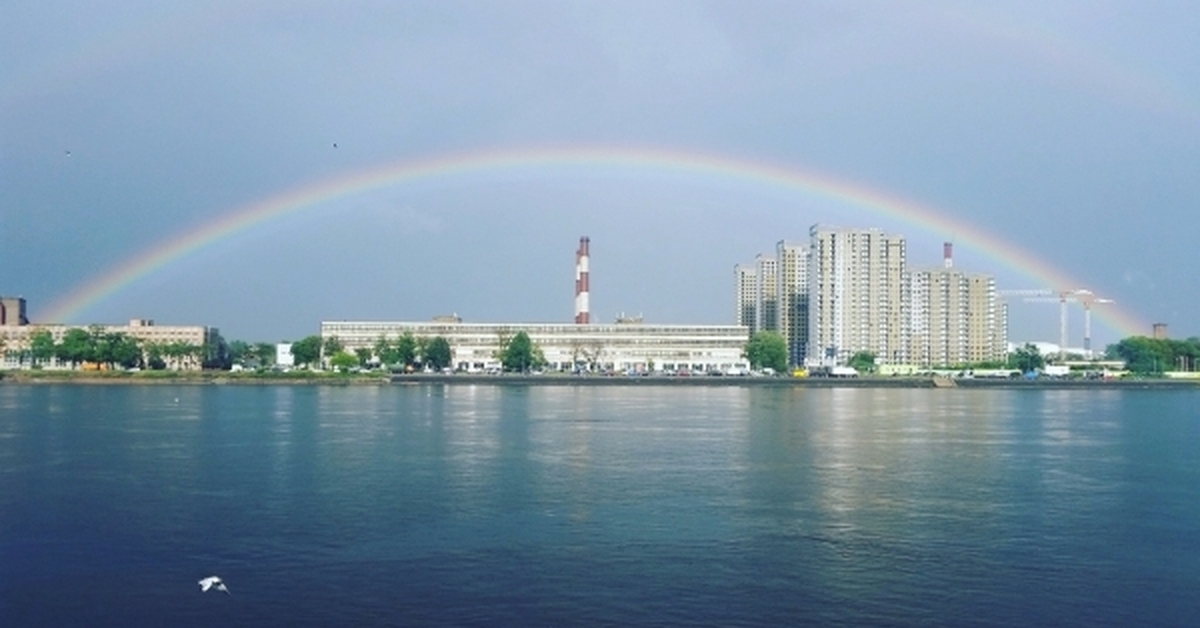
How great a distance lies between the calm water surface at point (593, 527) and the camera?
9125 mm

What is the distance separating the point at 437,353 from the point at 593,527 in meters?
52.4

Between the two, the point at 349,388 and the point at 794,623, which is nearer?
the point at 794,623

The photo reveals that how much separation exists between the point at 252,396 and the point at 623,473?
93.4 ft

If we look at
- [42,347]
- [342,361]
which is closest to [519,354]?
[342,361]

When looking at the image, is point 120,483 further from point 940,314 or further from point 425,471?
point 940,314

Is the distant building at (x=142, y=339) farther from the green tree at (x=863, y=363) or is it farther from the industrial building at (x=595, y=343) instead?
the green tree at (x=863, y=363)

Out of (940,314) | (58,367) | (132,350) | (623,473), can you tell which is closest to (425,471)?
(623,473)

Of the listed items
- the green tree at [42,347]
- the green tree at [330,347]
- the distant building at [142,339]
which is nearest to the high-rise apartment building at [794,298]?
the green tree at [330,347]

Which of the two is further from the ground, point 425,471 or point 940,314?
point 940,314

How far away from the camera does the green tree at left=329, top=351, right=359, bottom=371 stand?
61781mm

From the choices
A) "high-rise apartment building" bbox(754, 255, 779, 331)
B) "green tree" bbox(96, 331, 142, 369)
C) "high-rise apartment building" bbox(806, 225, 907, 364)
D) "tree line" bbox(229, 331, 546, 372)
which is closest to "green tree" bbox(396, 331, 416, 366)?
"tree line" bbox(229, 331, 546, 372)

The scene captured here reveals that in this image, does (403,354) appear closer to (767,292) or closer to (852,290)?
(852,290)

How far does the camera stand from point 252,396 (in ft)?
137

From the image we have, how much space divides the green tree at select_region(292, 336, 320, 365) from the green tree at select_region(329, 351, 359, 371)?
1.02 metres
